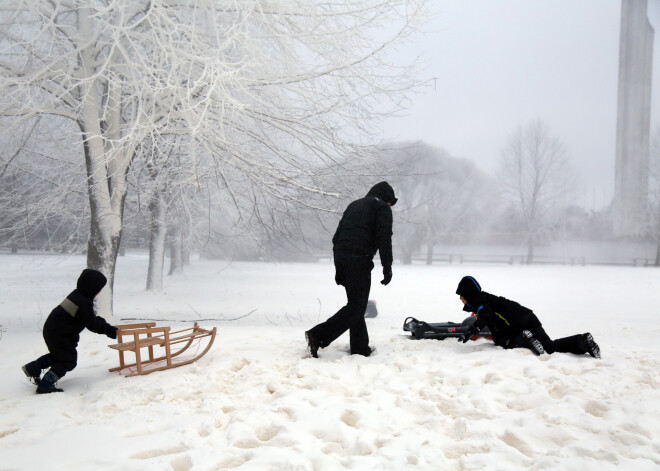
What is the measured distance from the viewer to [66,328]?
8.72 feet

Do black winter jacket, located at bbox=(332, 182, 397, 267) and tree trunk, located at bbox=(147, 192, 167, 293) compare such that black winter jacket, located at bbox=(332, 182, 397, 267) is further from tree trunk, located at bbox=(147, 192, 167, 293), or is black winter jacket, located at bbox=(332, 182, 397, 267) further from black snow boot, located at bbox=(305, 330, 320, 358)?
tree trunk, located at bbox=(147, 192, 167, 293)

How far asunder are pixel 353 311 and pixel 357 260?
32cm

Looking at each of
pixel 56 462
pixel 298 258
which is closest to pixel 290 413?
pixel 56 462

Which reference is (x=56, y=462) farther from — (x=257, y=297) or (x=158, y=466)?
(x=257, y=297)

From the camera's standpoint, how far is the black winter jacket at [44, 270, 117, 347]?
2.64 metres

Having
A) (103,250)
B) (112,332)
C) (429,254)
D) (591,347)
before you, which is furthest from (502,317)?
(429,254)

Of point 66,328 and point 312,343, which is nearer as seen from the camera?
point 66,328

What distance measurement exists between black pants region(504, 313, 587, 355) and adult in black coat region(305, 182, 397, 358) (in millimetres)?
888

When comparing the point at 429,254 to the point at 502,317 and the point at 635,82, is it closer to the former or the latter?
the point at 635,82

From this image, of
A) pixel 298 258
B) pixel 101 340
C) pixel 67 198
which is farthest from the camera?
pixel 298 258

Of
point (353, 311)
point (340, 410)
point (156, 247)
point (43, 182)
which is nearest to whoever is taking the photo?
point (340, 410)

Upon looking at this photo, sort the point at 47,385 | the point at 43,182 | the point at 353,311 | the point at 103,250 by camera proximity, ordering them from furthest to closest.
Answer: the point at 43,182
the point at 103,250
the point at 353,311
the point at 47,385

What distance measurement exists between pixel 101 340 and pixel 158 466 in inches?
108

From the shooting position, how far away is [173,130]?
14.6 feet
